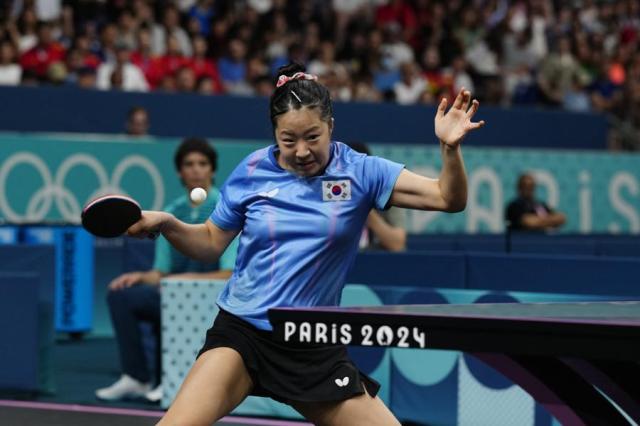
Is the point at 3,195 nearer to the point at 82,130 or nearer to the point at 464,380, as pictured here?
the point at 82,130

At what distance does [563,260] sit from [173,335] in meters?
2.21

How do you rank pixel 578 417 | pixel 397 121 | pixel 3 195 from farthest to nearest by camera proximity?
pixel 397 121, pixel 3 195, pixel 578 417

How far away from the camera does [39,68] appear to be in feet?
42.3

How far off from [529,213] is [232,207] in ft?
29.7

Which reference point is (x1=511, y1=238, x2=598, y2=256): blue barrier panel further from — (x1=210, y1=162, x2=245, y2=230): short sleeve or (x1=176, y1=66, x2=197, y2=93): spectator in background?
(x1=210, y1=162, x2=245, y2=230): short sleeve

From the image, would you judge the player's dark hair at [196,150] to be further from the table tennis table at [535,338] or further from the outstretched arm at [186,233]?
the table tennis table at [535,338]

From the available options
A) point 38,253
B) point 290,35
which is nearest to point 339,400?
point 38,253

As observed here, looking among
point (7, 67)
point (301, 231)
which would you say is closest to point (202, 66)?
point (7, 67)

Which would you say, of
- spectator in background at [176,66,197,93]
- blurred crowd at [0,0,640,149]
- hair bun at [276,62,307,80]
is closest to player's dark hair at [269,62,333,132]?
hair bun at [276,62,307,80]

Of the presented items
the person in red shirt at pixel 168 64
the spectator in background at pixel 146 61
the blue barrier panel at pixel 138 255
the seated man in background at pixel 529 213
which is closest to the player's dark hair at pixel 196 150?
the blue barrier panel at pixel 138 255

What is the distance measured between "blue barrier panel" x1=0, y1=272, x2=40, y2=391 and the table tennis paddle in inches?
157

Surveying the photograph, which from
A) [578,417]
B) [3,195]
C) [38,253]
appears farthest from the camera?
[3,195]

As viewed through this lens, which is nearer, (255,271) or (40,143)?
(255,271)

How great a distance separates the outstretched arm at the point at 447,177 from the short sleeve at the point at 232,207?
49 centimetres
